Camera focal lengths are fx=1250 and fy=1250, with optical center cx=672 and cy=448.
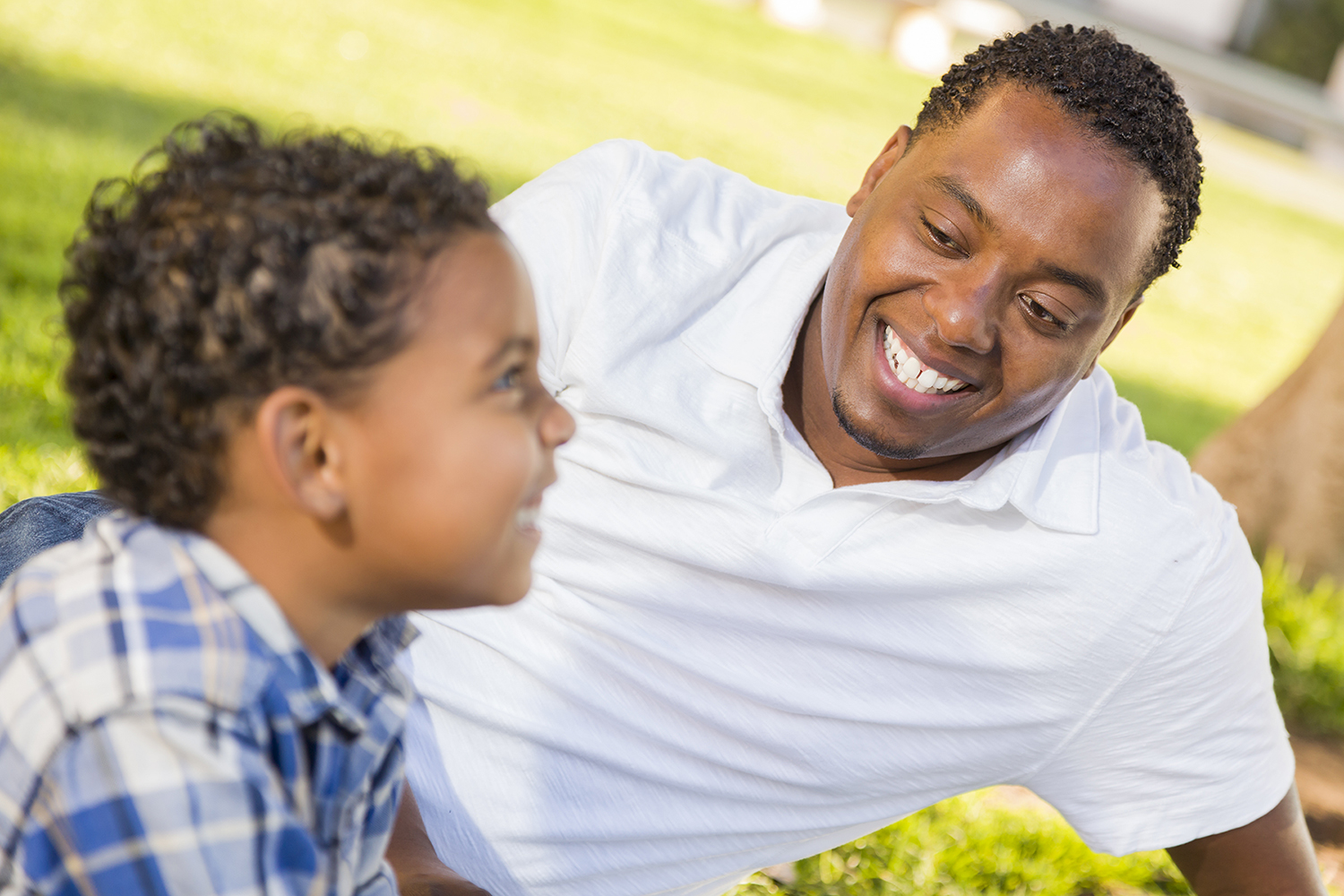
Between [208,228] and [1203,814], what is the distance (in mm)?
1879

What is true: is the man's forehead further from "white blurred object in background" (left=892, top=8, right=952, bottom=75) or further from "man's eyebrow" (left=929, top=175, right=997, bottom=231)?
"white blurred object in background" (left=892, top=8, right=952, bottom=75)

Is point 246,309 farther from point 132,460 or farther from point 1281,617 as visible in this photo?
point 1281,617

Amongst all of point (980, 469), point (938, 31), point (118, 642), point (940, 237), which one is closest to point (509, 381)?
point (118, 642)

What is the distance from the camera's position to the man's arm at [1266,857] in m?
2.21

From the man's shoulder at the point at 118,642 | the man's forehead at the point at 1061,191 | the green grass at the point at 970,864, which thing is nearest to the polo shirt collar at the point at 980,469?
the man's forehead at the point at 1061,191

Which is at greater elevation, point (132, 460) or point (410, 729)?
point (132, 460)

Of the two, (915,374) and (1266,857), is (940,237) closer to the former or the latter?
(915,374)

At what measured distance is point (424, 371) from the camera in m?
1.24

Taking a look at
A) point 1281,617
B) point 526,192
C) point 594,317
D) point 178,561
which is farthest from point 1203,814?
point 1281,617

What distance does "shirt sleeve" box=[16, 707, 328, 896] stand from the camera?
1.11 metres

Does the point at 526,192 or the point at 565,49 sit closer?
the point at 526,192

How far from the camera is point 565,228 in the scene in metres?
2.16

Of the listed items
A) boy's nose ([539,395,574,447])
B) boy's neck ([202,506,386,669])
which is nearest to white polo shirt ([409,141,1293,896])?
boy's nose ([539,395,574,447])

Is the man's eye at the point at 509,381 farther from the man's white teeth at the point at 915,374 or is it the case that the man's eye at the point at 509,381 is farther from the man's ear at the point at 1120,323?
the man's ear at the point at 1120,323
